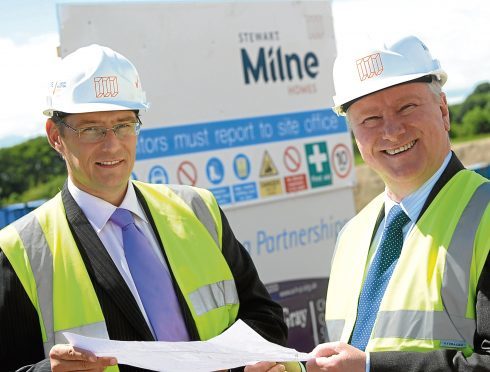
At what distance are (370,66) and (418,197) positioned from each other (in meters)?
0.48

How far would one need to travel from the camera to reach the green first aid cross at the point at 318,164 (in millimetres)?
6625

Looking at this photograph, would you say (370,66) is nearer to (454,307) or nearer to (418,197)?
(418,197)

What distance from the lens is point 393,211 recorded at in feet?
9.07

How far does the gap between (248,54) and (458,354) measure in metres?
4.21

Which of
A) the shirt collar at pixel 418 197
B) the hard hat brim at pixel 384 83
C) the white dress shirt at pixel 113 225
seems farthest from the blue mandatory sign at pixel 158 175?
the shirt collar at pixel 418 197

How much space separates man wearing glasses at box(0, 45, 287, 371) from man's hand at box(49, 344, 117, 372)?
0.21ft

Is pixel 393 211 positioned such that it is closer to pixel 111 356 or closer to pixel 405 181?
pixel 405 181

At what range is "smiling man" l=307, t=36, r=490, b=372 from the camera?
2.34m

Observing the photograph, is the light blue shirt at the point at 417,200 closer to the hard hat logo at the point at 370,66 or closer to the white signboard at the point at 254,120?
the hard hat logo at the point at 370,66

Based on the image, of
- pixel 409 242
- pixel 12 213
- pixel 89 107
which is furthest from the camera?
pixel 12 213

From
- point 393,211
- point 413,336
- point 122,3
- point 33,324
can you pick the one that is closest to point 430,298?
point 413,336

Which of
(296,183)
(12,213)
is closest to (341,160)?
(296,183)

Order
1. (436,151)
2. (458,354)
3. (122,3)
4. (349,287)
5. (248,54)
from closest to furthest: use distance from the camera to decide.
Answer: (458,354), (436,151), (349,287), (122,3), (248,54)

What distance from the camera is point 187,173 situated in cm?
570
